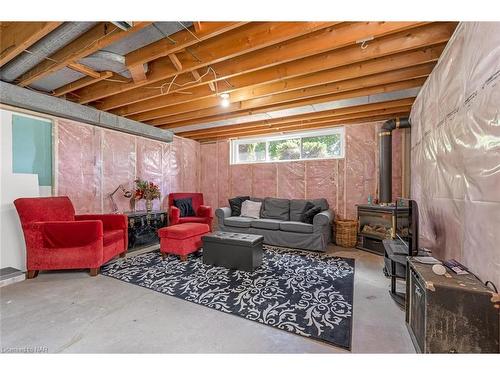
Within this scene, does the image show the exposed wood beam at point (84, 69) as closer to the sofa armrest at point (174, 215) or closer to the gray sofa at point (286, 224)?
the sofa armrest at point (174, 215)

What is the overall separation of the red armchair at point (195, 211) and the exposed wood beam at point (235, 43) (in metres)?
2.59

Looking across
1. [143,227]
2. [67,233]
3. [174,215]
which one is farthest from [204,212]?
[67,233]

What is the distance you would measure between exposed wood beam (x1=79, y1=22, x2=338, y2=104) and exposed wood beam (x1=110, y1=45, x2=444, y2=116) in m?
0.64

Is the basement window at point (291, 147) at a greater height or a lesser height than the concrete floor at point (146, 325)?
greater

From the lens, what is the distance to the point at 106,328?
173 centimetres

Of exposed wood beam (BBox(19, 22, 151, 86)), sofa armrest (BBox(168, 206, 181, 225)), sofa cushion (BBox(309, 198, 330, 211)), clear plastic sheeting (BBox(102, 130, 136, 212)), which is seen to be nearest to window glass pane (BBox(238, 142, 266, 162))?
sofa cushion (BBox(309, 198, 330, 211))

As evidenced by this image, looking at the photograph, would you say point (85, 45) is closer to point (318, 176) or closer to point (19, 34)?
point (19, 34)

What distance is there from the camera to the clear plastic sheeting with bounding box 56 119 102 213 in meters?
3.40

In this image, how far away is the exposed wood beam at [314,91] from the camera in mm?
2516

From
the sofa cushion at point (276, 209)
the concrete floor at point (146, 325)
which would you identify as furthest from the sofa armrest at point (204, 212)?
the concrete floor at point (146, 325)

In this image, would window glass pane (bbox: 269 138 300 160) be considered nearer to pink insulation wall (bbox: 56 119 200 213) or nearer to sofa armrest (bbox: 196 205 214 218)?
sofa armrest (bbox: 196 205 214 218)

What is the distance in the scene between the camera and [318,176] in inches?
186

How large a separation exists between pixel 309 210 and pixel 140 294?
9.58 ft

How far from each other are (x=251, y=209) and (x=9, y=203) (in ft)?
12.1
